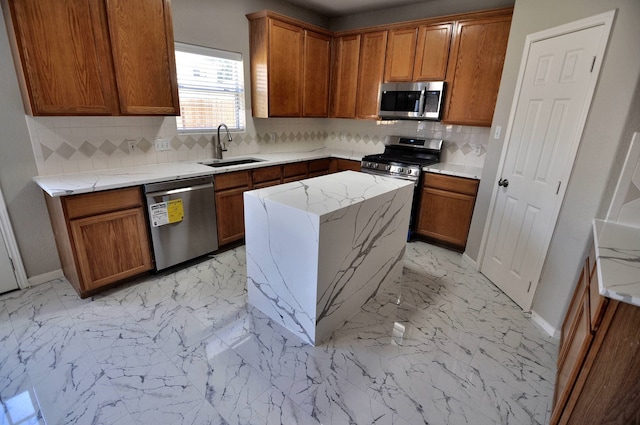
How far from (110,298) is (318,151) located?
3245 mm

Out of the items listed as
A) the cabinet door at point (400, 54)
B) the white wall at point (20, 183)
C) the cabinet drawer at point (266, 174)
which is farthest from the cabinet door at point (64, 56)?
the cabinet door at point (400, 54)

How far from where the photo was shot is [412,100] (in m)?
3.71

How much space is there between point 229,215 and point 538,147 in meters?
2.83

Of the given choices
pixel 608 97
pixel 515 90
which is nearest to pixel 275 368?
pixel 608 97

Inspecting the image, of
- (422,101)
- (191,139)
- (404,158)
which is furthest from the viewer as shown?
(404,158)

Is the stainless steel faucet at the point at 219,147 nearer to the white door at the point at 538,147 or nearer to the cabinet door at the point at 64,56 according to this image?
the cabinet door at the point at 64,56

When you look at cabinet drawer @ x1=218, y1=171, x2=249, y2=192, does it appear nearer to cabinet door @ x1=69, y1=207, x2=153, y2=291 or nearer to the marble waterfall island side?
cabinet door @ x1=69, y1=207, x2=153, y2=291

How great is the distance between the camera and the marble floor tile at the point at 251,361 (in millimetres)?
1602

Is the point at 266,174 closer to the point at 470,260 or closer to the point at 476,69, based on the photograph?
the point at 470,260

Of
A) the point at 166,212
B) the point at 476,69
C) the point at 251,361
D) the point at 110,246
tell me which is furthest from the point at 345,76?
the point at 251,361

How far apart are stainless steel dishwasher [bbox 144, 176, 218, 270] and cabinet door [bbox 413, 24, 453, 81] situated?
2.69 meters

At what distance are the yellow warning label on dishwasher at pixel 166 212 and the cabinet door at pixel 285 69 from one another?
1694mm

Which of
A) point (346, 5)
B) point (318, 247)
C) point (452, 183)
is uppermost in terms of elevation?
point (346, 5)

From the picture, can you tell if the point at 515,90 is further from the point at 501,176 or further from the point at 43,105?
the point at 43,105
